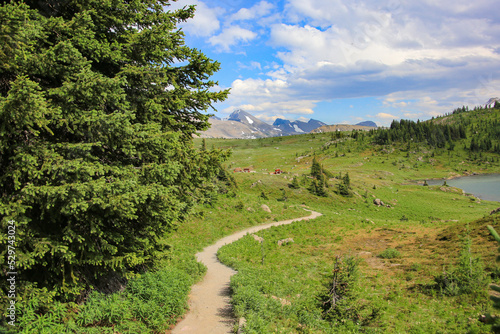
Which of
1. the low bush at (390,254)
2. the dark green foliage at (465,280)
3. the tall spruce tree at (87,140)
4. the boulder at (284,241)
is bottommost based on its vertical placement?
the boulder at (284,241)

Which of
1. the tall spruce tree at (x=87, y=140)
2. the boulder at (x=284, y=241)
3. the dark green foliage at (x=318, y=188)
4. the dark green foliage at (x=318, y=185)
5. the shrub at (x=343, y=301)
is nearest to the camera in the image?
the tall spruce tree at (x=87, y=140)

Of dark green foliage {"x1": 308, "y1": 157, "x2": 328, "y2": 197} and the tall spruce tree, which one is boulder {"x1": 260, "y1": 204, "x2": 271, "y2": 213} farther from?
the tall spruce tree

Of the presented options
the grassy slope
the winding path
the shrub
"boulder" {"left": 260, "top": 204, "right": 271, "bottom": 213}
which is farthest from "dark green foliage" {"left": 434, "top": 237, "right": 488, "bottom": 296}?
"boulder" {"left": 260, "top": 204, "right": 271, "bottom": 213}

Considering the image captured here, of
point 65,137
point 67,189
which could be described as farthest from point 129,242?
point 65,137

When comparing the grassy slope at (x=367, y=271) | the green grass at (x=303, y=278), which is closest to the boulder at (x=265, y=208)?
the green grass at (x=303, y=278)

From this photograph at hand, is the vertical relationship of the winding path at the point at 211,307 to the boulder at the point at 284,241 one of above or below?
above

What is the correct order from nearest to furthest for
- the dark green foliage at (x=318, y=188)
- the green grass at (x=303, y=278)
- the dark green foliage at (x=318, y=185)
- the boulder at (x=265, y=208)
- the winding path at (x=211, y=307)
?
the green grass at (x=303, y=278)
the winding path at (x=211, y=307)
the boulder at (x=265, y=208)
the dark green foliage at (x=318, y=188)
the dark green foliage at (x=318, y=185)

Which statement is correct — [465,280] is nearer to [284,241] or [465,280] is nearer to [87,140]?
[284,241]

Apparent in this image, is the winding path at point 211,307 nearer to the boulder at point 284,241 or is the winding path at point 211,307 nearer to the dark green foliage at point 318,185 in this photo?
the boulder at point 284,241

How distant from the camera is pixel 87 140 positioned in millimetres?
8547

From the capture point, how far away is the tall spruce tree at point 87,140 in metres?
6.95

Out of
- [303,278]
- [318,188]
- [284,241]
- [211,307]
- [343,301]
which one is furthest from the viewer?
[318,188]

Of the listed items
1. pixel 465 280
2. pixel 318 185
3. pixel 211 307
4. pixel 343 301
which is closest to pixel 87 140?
pixel 211 307

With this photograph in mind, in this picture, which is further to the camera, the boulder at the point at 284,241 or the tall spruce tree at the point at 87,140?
the boulder at the point at 284,241
